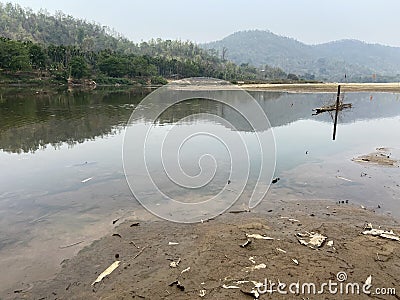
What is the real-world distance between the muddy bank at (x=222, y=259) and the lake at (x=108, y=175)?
70cm

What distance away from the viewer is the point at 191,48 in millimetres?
157250

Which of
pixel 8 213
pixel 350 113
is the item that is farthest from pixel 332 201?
pixel 350 113

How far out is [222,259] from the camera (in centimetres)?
607

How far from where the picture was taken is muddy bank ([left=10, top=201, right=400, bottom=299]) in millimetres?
5324

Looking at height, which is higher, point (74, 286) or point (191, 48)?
point (191, 48)

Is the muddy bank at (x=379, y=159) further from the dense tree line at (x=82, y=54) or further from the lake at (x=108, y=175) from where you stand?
the dense tree line at (x=82, y=54)

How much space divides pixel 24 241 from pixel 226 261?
4501mm

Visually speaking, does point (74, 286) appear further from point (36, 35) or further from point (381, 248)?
point (36, 35)

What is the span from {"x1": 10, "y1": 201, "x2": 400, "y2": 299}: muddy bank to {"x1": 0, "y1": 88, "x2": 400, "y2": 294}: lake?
70cm

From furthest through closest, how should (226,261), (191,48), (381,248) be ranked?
(191,48), (381,248), (226,261)

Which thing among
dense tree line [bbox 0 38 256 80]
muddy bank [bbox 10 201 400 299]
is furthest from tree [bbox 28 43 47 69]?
muddy bank [bbox 10 201 400 299]

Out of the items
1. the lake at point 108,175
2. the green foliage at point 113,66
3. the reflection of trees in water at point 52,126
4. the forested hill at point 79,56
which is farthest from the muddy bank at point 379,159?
the green foliage at point 113,66

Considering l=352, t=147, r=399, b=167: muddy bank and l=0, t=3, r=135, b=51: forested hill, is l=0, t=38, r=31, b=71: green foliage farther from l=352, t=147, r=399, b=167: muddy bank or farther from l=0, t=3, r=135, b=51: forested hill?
l=352, t=147, r=399, b=167: muddy bank

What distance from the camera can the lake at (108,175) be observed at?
747cm
